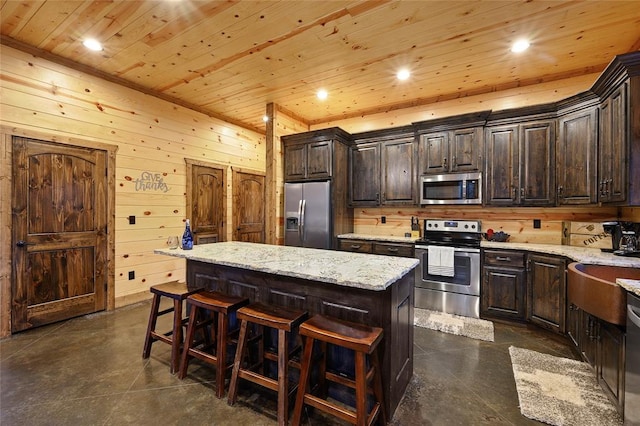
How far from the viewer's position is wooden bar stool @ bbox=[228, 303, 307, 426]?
1.73 meters

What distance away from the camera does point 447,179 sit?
151 inches

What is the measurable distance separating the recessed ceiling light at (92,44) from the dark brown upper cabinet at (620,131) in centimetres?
481

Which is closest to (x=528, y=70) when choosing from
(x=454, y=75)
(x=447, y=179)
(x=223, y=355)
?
(x=454, y=75)

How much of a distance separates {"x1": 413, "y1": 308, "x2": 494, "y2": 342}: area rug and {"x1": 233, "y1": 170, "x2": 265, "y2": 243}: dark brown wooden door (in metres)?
3.49

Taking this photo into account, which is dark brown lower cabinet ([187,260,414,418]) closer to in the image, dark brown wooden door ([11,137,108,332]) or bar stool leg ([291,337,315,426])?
bar stool leg ([291,337,315,426])

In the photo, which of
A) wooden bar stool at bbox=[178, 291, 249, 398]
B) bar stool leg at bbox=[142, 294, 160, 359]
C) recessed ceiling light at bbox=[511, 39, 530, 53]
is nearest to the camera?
wooden bar stool at bbox=[178, 291, 249, 398]

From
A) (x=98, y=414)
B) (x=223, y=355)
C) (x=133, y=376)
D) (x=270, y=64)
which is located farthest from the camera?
(x=270, y=64)

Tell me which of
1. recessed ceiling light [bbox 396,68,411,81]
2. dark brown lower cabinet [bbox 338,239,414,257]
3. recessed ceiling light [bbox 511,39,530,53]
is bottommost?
dark brown lower cabinet [bbox 338,239,414,257]

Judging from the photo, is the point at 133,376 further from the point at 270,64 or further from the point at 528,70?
the point at 528,70

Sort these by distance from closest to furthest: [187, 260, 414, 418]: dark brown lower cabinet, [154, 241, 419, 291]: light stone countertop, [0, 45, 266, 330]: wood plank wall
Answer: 1. [154, 241, 419, 291]: light stone countertop
2. [187, 260, 414, 418]: dark brown lower cabinet
3. [0, 45, 266, 330]: wood plank wall

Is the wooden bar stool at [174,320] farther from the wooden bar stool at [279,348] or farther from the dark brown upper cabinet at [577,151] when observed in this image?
the dark brown upper cabinet at [577,151]

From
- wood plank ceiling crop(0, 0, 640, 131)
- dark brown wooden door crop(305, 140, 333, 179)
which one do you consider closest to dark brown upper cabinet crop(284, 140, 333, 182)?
dark brown wooden door crop(305, 140, 333, 179)

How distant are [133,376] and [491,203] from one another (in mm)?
4200

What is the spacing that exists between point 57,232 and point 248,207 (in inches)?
116
